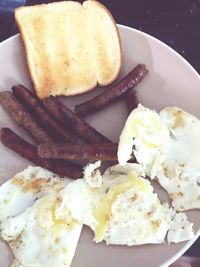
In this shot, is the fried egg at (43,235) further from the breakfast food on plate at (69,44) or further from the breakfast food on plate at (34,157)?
the breakfast food on plate at (69,44)

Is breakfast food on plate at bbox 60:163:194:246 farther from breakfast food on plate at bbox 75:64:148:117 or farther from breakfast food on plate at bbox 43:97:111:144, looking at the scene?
breakfast food on plate at bbox 75:64:148:117

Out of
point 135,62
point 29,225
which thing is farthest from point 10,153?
point 135,62

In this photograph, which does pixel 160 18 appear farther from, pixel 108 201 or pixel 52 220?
pixel 52 220

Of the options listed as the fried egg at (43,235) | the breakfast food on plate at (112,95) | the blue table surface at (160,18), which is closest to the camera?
the fried egg at (43,235)

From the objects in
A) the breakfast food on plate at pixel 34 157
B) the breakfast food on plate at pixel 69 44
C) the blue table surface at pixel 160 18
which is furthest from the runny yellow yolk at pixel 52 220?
the blue table surface at pixel 160 18

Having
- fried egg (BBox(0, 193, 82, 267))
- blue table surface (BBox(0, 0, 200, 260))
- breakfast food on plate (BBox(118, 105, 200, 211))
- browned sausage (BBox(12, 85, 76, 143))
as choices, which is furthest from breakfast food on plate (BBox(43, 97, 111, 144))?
blue table surface (BBox(0, 0, 200, 260))

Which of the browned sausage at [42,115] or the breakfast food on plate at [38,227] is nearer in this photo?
the breakfast food on plate at [38,227]
